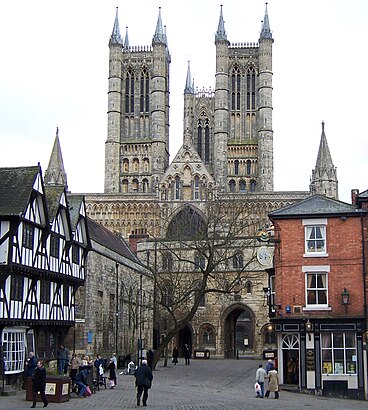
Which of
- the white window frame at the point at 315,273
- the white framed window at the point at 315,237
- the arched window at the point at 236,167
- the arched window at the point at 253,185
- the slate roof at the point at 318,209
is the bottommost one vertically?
the white window frame at the point at 315,273

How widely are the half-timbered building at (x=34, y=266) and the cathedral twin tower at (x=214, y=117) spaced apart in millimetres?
64219

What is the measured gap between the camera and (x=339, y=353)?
93.8 ft

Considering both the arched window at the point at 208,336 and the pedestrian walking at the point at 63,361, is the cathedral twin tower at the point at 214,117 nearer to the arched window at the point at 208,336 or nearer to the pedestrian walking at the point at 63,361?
the arched window at the point at 208,336

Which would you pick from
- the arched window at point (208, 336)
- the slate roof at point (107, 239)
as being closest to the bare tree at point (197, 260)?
the slate roof at point (107, 239)

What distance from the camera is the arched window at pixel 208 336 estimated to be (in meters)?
61.1

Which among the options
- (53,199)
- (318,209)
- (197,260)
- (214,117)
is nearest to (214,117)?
(214,117)

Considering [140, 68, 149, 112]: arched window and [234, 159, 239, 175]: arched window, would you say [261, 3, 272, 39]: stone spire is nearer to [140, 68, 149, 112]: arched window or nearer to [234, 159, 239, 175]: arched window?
[140, 68, 149, 112]: arched window

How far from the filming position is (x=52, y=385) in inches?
920

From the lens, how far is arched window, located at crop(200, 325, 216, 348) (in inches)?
2404

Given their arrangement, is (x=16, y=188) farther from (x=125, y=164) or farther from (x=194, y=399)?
(x=125, y=164)

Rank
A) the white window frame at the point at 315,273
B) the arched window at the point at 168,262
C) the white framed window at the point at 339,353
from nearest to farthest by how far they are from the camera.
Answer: the white framed window at the point at 339,353
the white window frame at the point at 315,273
the arched window at the point at 168,262

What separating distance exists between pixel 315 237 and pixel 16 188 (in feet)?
39.7

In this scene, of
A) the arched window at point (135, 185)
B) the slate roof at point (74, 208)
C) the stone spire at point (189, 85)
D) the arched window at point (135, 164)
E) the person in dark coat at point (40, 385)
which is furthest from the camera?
the stone spire at point (189, 85)

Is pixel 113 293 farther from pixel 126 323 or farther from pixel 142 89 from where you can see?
pixel 142 89
